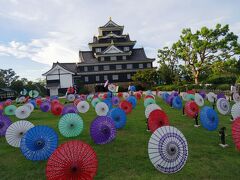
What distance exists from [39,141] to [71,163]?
2296 millimetres

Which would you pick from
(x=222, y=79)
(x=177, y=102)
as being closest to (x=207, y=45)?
(x=222, y=79)

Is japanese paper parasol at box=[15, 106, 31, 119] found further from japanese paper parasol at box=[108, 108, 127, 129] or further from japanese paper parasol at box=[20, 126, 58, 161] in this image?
japanese paper parasol at box=[20, 126, 58, 161]

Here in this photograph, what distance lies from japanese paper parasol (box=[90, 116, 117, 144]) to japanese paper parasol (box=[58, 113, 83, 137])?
1183 millimetres

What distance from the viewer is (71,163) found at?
15.5ft

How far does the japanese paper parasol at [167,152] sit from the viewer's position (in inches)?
207

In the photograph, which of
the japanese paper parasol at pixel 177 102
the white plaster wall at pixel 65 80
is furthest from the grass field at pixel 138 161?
the white plaster wall at pixel 65 80

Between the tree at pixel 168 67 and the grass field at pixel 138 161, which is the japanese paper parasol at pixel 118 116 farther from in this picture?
the tree at pixel 168 67

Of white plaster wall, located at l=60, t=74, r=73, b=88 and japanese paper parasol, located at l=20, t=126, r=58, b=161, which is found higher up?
white plaster wall, located at l=60, t=74, r=73, b=88

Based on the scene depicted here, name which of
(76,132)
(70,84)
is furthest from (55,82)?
(76,132)

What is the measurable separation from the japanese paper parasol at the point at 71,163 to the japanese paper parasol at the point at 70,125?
4.44 m

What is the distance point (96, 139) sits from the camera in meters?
8.43

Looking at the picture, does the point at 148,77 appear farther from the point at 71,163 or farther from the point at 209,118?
the point at 71,163

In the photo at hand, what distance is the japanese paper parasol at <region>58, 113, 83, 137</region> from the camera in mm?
9133

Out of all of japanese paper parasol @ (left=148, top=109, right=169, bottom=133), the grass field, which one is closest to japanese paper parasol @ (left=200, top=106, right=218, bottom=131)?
the grass field
